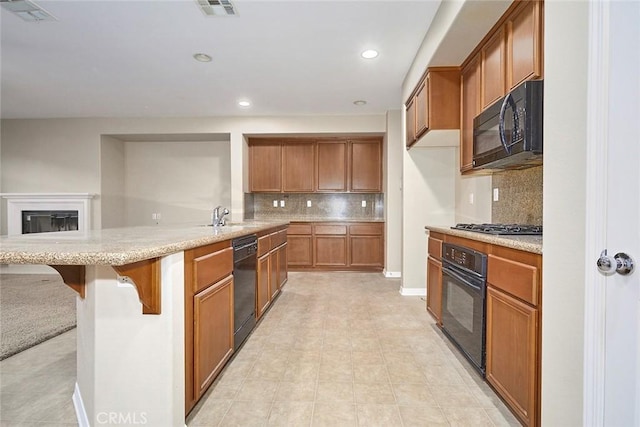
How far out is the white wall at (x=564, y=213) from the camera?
1017mm

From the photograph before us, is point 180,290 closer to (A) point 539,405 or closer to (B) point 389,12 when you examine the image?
(A) point 539,405

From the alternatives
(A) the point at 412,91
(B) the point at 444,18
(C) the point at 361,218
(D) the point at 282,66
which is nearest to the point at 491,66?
(B) the point at 444,18

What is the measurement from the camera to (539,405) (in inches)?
52.3

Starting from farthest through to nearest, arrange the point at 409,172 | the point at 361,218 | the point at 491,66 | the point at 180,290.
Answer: the point at 361,218
the point at 409,172
the point at 491,66
the point at 180,290

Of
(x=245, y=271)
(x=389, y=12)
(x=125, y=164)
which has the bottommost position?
(x=245, y=271)

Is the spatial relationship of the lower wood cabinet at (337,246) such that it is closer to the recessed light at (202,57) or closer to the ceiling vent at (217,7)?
the recessed light at (202,57)

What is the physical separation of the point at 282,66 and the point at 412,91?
1420mm

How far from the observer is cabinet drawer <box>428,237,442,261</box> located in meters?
2.58

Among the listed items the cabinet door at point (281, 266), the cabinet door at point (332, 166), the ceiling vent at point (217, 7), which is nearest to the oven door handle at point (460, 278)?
the cabinet door at point (281, 266)

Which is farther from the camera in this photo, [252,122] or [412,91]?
[252,122]

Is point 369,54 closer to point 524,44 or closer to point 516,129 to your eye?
point 524,44

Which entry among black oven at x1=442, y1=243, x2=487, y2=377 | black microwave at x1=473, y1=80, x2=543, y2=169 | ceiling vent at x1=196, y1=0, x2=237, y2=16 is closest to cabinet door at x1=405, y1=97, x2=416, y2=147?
black microwave at x1=473, y1=80, x2=543, y2=169

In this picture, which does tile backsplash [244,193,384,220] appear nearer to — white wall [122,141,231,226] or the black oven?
white wall [122,141,231,226]

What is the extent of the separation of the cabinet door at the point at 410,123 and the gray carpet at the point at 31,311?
368 centimetres
